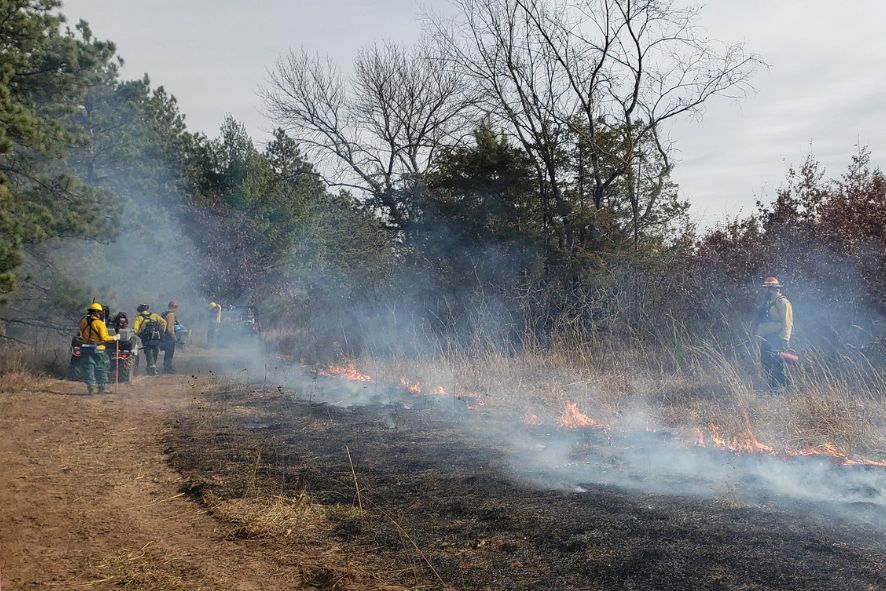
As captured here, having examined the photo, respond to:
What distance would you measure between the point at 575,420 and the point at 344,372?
7.26 m

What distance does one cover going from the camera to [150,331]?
55.6ft

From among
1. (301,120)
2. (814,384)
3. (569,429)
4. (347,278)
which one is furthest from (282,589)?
(301,120)

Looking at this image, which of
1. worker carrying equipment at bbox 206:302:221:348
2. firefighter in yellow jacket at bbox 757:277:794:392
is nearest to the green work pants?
worker carrying equipment at bbox 206:302:221:348

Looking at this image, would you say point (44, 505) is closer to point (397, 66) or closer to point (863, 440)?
point (863, 440)

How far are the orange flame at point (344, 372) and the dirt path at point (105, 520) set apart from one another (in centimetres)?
466

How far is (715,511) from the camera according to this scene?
18.0 feet

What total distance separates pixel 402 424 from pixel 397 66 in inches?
880

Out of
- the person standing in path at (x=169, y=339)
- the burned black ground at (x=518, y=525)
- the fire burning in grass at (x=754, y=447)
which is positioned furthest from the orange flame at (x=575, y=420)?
the person standing in path at (x=169, y=339)

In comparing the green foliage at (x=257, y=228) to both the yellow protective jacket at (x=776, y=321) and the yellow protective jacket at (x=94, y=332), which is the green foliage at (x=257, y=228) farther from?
the yellow protective jacket at (x=776, y=321)

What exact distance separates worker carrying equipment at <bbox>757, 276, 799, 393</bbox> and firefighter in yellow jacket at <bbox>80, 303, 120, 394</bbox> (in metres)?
11.7

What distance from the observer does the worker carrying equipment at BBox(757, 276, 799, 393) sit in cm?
1059

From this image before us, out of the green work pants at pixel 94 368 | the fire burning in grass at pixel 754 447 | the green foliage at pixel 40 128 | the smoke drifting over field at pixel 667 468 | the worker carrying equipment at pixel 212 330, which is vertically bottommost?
the smoke drifting over field at pixel 667 468

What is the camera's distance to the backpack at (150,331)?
1686 cm

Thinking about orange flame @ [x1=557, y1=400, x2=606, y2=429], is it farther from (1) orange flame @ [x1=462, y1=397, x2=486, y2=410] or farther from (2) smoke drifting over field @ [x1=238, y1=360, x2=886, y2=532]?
(1) orange flame @ [x1=462, y1=397, x2=486, y2=410]
